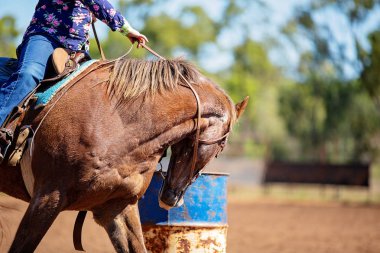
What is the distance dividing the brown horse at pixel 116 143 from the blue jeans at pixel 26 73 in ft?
0.70

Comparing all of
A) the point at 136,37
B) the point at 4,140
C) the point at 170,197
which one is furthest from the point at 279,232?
the point at 4,140

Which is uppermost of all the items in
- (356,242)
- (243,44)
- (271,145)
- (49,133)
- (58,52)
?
(243,44)

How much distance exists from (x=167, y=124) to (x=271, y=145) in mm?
43789

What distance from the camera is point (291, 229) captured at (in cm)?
1286

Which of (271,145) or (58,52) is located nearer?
(58,52)

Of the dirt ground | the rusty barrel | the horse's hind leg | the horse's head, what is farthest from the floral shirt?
the dirt ground

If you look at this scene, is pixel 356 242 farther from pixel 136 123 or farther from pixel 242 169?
pixel 242 169

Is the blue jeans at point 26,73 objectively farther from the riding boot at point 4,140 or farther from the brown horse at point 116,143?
the brown horse at point 116,143

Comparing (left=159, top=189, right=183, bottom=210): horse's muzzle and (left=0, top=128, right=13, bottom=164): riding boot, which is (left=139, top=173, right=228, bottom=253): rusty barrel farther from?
(left=0, top=128, right=13, bottom=164): riding boot

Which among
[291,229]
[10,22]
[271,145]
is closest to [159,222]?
[291,229]

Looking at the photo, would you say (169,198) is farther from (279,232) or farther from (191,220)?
(279,232)

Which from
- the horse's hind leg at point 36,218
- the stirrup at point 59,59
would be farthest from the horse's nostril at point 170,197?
the stirrup at point 59,59

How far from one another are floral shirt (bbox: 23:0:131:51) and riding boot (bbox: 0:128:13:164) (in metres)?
0.81

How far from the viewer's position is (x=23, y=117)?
431 cm
